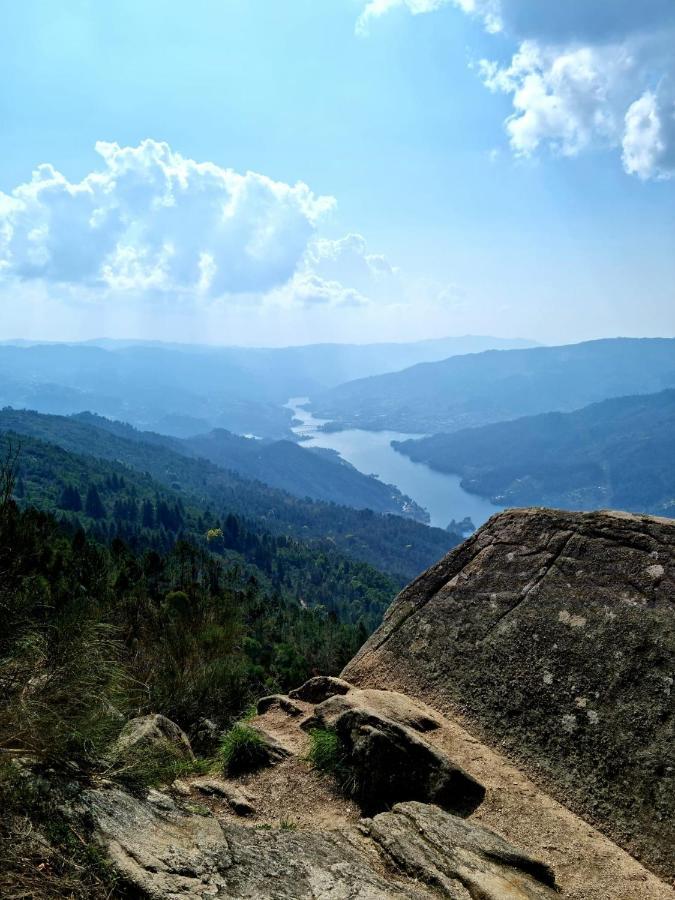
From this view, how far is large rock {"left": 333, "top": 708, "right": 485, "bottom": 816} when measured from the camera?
830 cm

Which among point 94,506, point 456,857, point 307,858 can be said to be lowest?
point 94,506

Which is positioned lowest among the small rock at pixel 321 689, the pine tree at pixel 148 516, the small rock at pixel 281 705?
the pine tree at pixel 148 516

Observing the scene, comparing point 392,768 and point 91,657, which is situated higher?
point 91,657

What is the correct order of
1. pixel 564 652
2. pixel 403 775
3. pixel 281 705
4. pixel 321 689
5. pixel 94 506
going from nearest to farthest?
1. pixel 403 775
2. pixel 564 652
3. pixel 281 705
4. pixel 321 689
5. pixel 94 506

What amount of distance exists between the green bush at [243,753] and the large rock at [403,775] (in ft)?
6.37

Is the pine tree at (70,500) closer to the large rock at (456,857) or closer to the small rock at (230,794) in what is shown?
the small rock at (230,794)

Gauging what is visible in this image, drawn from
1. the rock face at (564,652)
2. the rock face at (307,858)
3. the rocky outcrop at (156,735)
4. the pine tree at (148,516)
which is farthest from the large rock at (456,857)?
the pine tree at (148,516)

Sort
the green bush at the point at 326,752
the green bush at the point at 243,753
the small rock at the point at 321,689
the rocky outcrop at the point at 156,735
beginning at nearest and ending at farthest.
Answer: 1. the rocky outcrop at the point at 156,735
2. the green bush at the point at 326,752
3. the green bush at the point at 243,753
4. the small rock at the point at 321,689

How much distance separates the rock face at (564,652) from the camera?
820cm

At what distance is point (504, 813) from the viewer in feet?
26.8

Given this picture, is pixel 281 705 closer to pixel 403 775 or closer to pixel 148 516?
pixel 403 775

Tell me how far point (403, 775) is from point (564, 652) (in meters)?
3.59

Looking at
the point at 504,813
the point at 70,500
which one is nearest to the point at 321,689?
the point at 504,813

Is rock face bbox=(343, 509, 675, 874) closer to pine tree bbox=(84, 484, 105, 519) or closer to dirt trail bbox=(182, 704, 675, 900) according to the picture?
dirt trail bbox=(182, 704, 675, 900)
